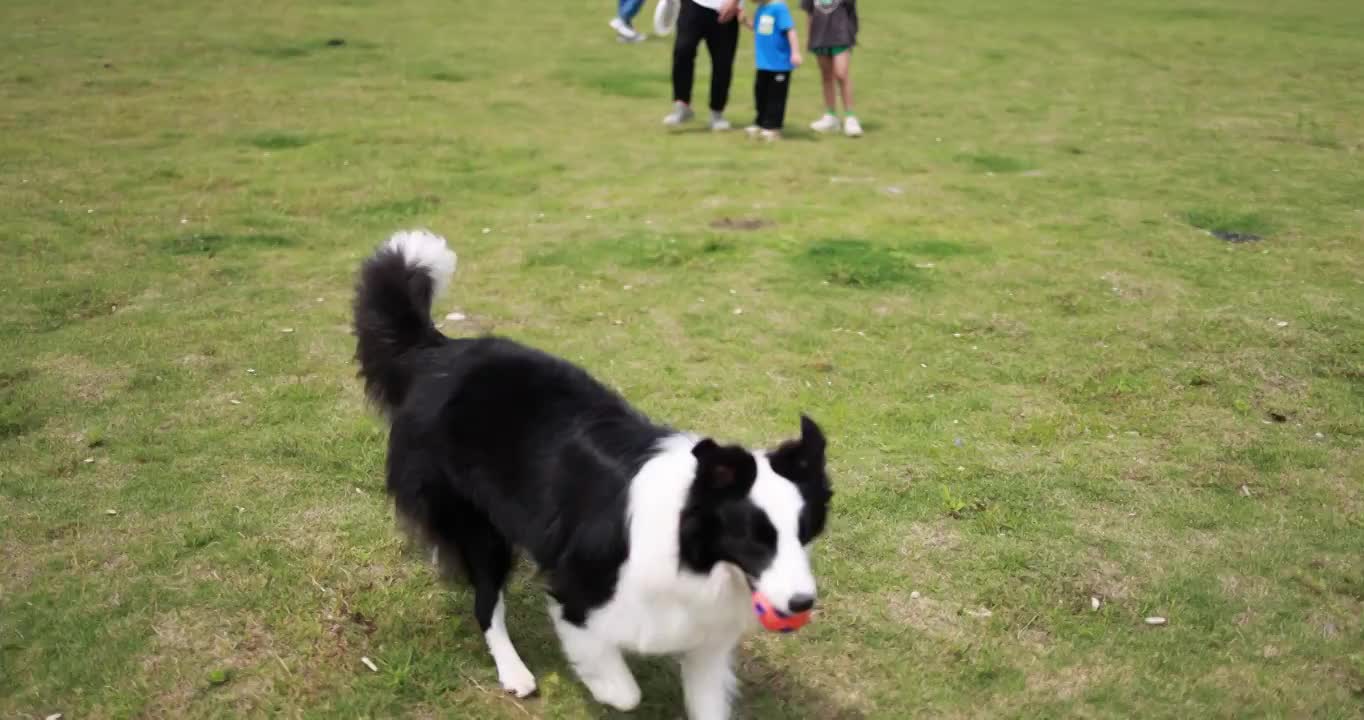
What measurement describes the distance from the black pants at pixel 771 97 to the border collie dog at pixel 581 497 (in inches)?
289

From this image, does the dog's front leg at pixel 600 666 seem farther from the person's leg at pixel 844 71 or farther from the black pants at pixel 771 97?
the person's leg at pixel 844 71

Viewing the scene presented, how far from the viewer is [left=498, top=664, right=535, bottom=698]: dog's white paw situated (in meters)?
3.20

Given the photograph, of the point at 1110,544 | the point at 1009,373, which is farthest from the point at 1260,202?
the point at 1110,544

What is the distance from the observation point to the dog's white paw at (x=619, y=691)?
299 cm

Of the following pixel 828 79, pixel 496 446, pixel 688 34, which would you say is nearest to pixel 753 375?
pixel 496 446

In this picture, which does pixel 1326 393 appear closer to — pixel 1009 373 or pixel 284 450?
pixel 1009 373

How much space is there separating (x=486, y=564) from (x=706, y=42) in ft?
25.6

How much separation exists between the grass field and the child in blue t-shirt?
0.43 meters

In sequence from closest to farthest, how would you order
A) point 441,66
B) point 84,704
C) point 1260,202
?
point 84,704
point 1260,202
point 441,66

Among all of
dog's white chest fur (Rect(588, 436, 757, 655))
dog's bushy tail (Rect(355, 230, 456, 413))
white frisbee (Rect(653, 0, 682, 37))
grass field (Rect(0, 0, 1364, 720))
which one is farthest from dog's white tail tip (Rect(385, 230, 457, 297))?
white frisbee (Rect(653, 0, 682, 37))

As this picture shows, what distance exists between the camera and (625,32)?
16.2 metres

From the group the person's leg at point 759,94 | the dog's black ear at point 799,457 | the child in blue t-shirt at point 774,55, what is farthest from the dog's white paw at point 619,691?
the person's leg at point 759,94

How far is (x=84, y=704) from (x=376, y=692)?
0.82 m

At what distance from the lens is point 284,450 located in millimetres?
4504
